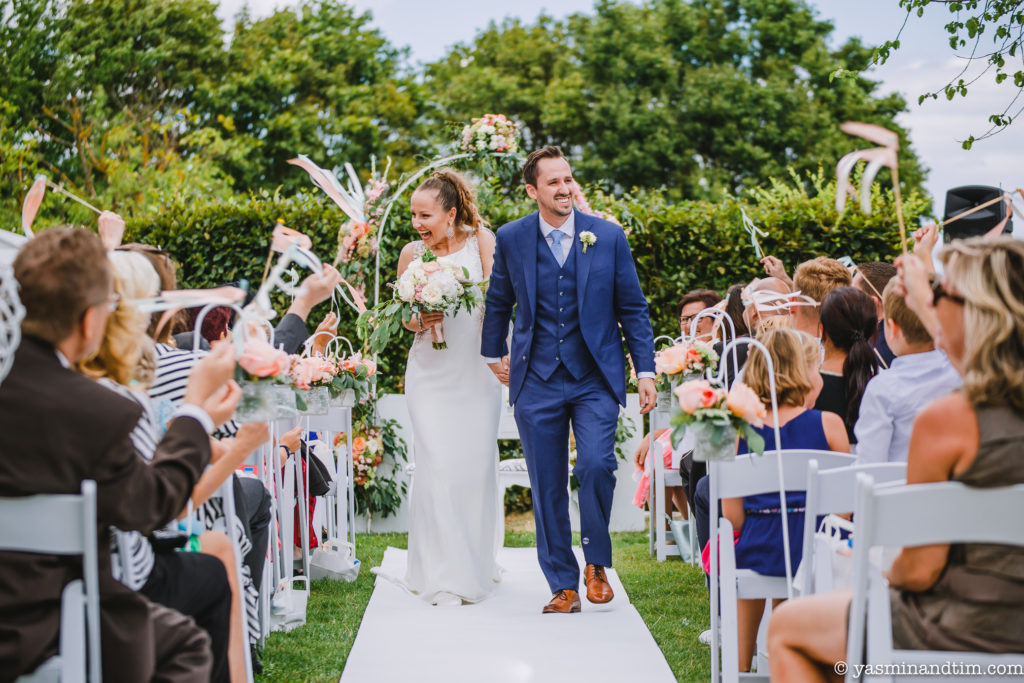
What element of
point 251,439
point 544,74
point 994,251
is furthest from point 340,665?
point 544,74

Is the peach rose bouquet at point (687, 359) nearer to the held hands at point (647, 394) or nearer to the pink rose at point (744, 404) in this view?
the pink rose at point (744, 404)

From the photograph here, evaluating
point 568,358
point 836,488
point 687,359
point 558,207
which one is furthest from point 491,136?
point 836,488

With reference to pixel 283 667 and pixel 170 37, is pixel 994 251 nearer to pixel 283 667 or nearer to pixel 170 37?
pixel 283 667

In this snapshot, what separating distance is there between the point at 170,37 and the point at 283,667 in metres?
19.3

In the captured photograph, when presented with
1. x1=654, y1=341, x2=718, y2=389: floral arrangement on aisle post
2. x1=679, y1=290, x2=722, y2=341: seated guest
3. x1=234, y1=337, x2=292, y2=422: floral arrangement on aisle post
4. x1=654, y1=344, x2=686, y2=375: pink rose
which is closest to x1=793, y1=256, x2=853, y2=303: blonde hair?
x1=679, y1=290, x2=722, y2=341: seated guest

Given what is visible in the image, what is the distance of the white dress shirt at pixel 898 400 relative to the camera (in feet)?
11.5

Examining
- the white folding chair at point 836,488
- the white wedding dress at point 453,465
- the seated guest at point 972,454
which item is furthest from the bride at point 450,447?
the seated guest at point 972,454

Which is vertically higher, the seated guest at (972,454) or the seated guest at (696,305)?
the seated guest at (696,305)

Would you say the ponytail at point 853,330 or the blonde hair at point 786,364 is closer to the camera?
the blonde hair at point 786,364

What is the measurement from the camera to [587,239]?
5.21m

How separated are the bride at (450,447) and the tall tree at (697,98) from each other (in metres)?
16.0

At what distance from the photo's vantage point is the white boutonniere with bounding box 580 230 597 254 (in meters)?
5.21

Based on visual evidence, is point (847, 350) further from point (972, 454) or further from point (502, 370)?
point (972, 454)

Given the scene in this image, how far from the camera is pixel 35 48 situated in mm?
17094
